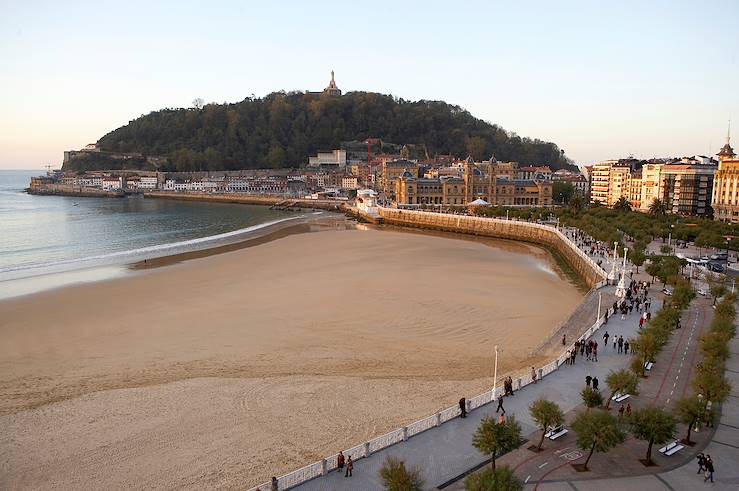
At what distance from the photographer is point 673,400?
13.9m

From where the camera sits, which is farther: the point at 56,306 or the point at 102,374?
the point at 56,306

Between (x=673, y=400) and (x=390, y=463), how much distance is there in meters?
8.38

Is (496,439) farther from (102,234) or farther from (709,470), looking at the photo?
(102,234)

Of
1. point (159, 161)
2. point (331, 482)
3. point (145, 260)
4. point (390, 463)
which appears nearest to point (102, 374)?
point (331, 482)

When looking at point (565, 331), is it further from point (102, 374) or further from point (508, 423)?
point (102, 374)

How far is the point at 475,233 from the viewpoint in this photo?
5709cm

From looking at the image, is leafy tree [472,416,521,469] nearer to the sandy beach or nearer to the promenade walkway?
the promenade walkway

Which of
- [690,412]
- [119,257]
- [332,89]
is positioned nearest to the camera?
[690,412]

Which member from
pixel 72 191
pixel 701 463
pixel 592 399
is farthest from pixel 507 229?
pixel 72 191

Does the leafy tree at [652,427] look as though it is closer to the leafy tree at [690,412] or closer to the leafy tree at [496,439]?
the leafy tree at [690,412]

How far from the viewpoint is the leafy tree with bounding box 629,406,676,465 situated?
1081 cm

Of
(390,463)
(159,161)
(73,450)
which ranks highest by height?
(159,161)

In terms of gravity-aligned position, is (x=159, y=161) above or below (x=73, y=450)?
above

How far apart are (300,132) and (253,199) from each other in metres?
49.4
